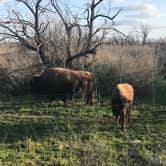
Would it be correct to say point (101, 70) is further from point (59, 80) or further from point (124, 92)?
point (124, 92)

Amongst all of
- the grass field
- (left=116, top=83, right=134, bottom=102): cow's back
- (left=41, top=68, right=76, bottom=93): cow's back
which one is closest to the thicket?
(left=41, top=68, right=76, bottom=93): cow's back

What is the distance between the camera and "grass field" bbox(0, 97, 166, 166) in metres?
7.77

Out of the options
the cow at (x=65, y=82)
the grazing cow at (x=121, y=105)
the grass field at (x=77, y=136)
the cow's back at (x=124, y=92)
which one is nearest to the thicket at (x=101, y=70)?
the cow at (x=65, y=82)

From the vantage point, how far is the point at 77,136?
955 centimetres

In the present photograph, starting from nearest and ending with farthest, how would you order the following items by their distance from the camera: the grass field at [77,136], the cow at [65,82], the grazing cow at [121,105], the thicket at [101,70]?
the grass field at [77,136]
the grazing cow at [121,105]
the cow at [65,82]
the thicket at [101,70]

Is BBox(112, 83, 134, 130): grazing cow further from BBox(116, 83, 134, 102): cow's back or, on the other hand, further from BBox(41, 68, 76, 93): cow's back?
BBox(41, 68, 76, 93): cow's back

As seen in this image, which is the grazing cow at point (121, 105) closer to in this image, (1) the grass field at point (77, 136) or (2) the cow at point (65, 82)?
(1) the grass field at point (77, 136)

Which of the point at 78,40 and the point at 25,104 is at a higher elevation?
the point at 78,40

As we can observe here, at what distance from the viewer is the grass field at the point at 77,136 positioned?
25.5 feet

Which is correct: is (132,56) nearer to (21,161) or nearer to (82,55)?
(82,55)

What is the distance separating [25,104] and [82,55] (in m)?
3.70

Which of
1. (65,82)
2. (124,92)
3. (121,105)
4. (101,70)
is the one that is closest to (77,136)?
(121,105)

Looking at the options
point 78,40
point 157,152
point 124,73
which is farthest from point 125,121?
point 78,40

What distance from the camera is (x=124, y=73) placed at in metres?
17.2
